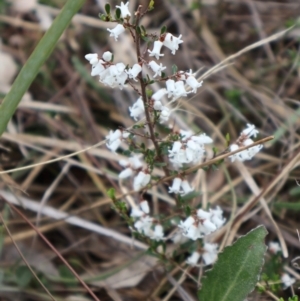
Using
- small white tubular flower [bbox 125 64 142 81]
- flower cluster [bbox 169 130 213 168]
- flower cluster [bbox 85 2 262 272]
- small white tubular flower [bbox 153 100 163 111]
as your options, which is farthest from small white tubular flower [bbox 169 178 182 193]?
small white tubular flower [bbox 125 64 142 81]

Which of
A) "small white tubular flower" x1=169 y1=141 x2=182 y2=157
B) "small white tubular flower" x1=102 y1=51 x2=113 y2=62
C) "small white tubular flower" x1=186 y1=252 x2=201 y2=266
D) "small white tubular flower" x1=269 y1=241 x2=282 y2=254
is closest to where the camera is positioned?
"small white tubular flower" x1=102 y1=51 x2=113 y2=62

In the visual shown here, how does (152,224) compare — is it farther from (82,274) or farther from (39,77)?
(39,77)

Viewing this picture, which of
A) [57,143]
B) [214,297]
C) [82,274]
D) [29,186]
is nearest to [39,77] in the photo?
[57,143]

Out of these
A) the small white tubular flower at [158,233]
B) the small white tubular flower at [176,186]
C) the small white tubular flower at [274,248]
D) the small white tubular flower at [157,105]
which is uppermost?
the small white tubular flower at [157,105]

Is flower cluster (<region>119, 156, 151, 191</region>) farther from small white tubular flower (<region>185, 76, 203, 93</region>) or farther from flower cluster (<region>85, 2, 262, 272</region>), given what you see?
A: small white tubular flower (<region>185, 76, 203, 93</region>)

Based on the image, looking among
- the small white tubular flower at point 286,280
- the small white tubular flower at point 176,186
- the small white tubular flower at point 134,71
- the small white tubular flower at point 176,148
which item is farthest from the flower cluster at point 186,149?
the small white tubular flower at point 286,280

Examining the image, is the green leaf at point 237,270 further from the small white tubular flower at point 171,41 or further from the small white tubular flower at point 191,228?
the small white tubular flower at point 171,41
